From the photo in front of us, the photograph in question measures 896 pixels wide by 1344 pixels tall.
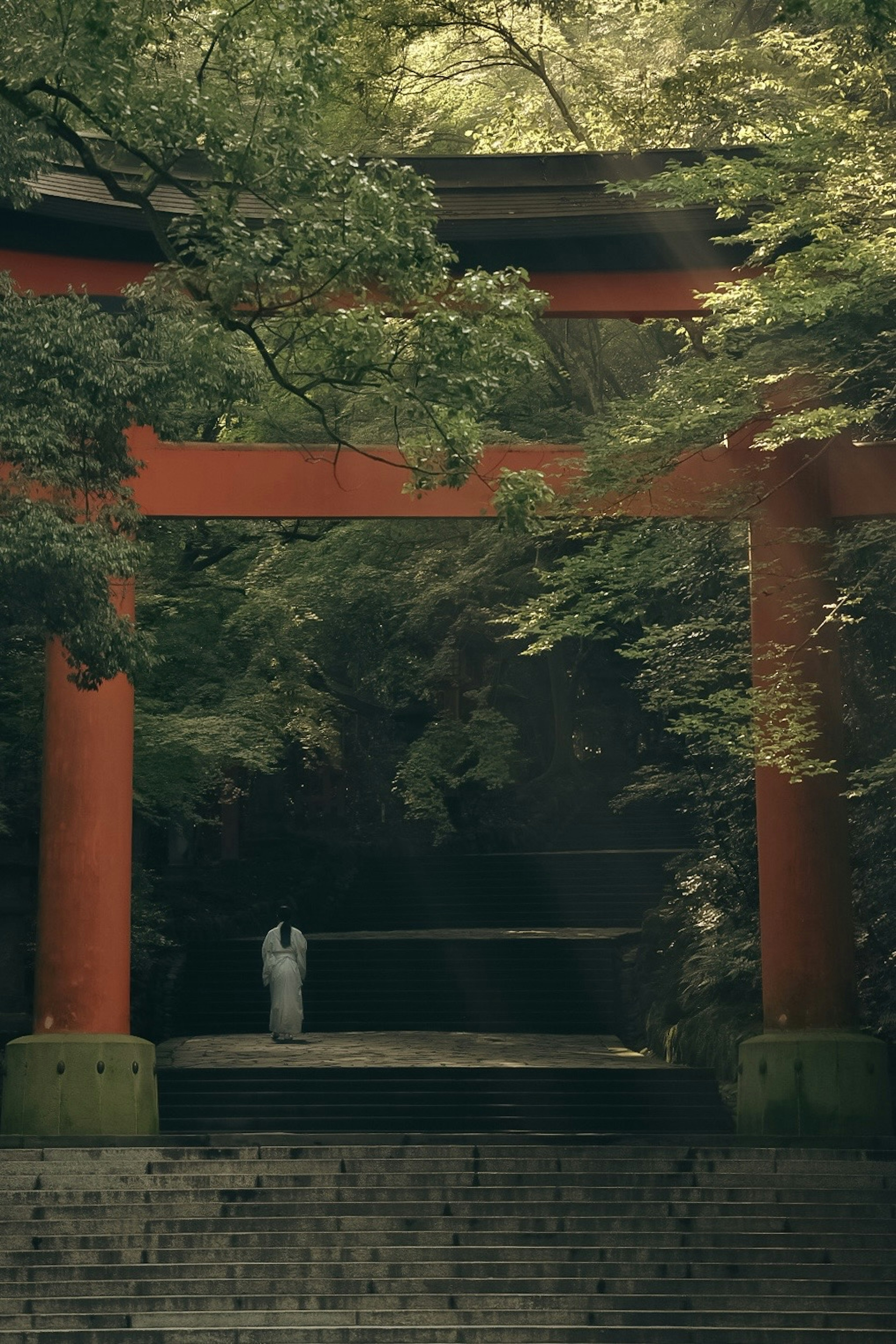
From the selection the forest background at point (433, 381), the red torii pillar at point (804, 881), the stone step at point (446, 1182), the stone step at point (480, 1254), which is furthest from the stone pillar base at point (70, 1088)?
the red torii pillar at point (804, 881)

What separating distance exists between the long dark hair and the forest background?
1319 millimetres

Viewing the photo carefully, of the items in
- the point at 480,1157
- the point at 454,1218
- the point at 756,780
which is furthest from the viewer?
the point at 756,780

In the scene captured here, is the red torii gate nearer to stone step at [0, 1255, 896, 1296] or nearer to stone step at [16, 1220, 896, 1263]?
stone step at [16, 1220, 896, 1263]

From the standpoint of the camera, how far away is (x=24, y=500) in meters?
10.3

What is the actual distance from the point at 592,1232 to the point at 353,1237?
142 centimetres

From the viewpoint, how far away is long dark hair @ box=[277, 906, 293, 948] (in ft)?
55.6

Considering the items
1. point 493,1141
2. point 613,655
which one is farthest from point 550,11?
point 613,655

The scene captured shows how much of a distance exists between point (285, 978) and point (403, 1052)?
135cm

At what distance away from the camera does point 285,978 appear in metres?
17.1

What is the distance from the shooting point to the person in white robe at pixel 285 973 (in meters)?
16.9

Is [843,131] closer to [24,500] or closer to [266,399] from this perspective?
[24,500]

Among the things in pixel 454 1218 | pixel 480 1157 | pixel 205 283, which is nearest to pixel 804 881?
pixel 480 1157

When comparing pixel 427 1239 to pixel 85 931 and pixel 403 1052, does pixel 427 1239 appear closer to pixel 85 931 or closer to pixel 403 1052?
pixel 85 931

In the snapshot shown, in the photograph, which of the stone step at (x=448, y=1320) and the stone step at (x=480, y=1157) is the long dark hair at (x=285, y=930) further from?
the stone step at (x=448, y=1320)
